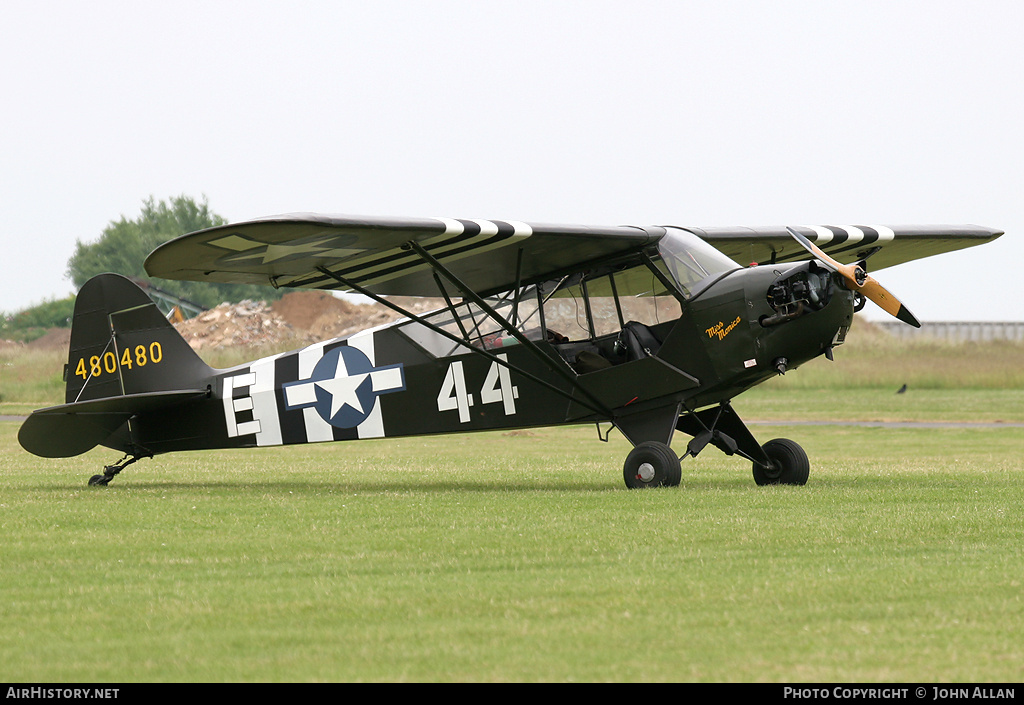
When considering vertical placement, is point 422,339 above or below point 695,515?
above

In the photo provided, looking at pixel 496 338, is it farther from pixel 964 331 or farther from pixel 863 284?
pixel 964 331

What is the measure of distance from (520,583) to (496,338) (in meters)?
6.81

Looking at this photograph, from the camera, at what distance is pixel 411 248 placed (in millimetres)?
11828

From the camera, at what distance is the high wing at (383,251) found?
35.4 feet

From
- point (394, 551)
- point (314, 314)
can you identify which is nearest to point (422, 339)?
point (394, 551)

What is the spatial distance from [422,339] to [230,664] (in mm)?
9176

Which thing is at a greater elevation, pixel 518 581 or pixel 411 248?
pixel 411 248

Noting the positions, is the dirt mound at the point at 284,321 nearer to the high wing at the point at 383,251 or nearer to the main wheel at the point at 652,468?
the high wing at the point at 383,251

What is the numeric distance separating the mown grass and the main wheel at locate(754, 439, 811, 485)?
0.29 meters

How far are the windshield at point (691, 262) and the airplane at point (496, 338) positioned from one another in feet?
0.08

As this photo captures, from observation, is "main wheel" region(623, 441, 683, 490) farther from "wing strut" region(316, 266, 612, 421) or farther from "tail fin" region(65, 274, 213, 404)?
"tail fin" region(65, 274, 213, 404)

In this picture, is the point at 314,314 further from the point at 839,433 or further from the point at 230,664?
the point at 230,664

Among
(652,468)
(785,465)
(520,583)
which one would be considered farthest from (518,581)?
(785,465)

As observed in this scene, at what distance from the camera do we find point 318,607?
5984 mm
